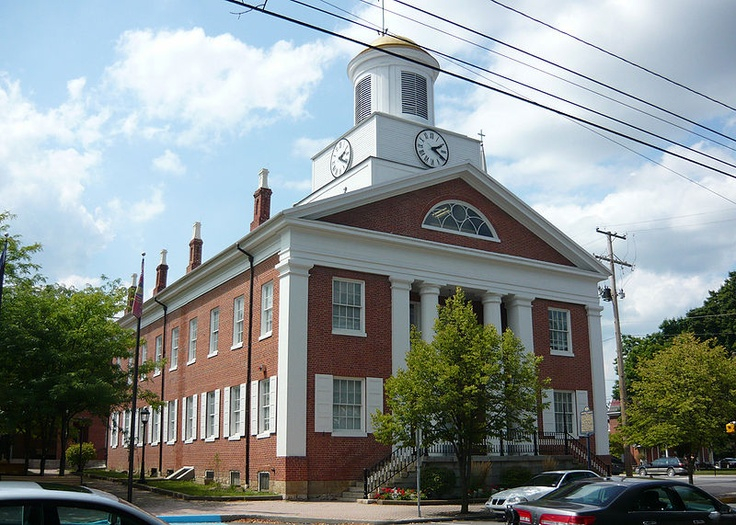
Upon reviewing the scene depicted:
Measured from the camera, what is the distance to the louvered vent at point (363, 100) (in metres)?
36.9

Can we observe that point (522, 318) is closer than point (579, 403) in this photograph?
Yes

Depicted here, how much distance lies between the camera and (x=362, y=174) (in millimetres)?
34562

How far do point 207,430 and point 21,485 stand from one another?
2770cm

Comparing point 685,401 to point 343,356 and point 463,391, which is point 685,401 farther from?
point 343,356

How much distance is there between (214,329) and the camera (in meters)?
33.5

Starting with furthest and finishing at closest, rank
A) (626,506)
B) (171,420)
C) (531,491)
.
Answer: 1. (171,420)
2. (531,491)
3. (626,506)

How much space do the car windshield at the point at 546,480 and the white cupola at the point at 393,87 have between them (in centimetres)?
1915

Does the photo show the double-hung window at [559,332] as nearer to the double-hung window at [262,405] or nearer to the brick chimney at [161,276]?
the double-hung window at [262,405]

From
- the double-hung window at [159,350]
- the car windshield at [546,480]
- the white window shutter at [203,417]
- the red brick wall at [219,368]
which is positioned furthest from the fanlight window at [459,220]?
the double-hung window at [159,350]

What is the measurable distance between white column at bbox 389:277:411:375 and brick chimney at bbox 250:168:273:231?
258 inches

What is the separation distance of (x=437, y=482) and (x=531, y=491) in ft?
15.4

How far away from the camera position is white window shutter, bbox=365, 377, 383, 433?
27594 millimetres

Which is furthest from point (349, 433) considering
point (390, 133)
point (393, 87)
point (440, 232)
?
point (393, 87)

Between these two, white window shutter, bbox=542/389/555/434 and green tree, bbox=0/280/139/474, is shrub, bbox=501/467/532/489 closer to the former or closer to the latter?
white window shutter, bbox=542/389/555/434
